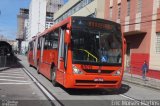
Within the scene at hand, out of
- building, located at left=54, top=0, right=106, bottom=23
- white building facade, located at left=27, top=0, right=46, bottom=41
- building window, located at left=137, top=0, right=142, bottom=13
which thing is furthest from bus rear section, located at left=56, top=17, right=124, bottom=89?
white building facade, located at left=27, top=0, right=46, bottom=41

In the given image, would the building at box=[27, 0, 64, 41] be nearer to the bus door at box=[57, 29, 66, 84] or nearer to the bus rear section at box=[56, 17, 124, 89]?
the bus door at box=[57, 29, 66, 84]

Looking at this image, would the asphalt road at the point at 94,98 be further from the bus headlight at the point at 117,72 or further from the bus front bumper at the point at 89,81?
the bus headlight at the point at 117,72

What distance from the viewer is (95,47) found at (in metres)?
13.8

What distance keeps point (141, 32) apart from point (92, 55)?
18840 mm

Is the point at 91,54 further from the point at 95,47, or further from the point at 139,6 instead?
the point at 139,6

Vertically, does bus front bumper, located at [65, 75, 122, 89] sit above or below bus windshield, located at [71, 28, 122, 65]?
below

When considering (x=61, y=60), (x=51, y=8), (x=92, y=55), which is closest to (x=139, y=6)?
(x=61, y=60)

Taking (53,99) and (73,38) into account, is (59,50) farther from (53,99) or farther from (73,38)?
(53,99)

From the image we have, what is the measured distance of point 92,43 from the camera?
13.8 metres

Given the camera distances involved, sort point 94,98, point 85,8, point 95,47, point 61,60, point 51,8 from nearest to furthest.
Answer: point 94,98 → point 95,47 → point 61,60 → point 85,8 → point 51,8

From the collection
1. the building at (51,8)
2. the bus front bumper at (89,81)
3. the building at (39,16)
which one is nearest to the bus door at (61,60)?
the bus front bumper at (89,81)

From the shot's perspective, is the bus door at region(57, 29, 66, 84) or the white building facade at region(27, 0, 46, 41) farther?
the white building facade at region(27, 0, 46, 41)

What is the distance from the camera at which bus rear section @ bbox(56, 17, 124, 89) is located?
13.5 metres

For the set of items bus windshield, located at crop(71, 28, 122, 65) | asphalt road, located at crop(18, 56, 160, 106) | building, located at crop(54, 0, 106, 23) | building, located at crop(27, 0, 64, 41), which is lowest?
asphalt road, located at crop(18, 56, 160, 106)
